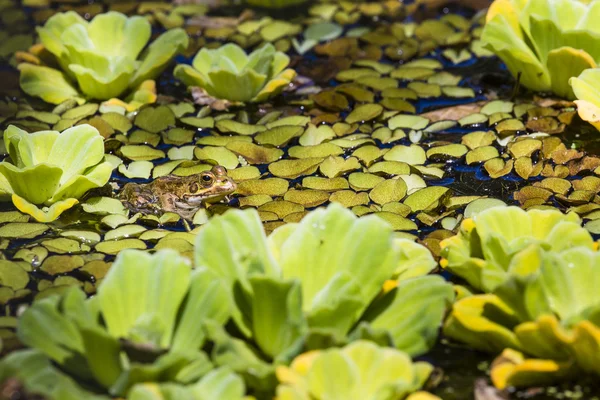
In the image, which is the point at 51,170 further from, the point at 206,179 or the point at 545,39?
the point at 545,39

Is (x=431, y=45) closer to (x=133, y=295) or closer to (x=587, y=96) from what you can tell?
(x=587, y=96)

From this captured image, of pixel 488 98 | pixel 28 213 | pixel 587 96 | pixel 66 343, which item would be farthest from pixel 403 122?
pixel 66 343

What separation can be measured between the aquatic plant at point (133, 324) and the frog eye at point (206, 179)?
2.48 ft

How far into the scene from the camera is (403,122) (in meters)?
3.18

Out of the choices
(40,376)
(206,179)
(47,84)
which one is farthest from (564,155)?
(47,84)

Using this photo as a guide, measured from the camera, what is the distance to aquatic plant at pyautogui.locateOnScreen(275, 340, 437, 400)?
5.42 feet

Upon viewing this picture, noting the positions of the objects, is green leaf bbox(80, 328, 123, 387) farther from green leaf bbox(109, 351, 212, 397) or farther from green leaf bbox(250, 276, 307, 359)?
green leaf bbox(250, 276, 307, 359)

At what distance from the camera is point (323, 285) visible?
197 cm

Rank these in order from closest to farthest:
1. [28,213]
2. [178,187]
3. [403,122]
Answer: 1. [28,213]
2. [178,187]
3. [403,122]

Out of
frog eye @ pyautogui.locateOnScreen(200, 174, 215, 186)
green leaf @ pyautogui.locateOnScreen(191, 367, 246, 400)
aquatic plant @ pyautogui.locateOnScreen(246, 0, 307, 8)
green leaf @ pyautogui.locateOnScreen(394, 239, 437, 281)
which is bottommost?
frog eye @ pyautogui.locateOnScreen(200, 174, 215, 186)

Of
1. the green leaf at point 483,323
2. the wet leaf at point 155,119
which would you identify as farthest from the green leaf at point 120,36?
the green leaf at point 483,323

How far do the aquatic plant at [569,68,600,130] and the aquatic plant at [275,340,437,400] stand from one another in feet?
4.74


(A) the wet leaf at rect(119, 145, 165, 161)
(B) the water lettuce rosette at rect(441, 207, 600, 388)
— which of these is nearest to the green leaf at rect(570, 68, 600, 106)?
(B) the water lettuce rosette at rect(441, 207, 600, 388)

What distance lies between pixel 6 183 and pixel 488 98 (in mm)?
2023
